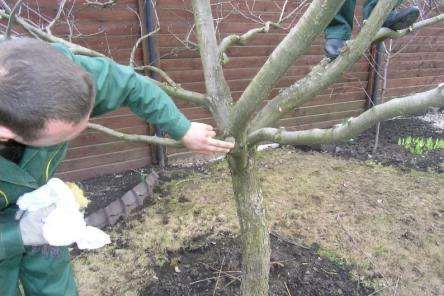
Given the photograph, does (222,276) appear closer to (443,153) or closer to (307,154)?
(307,154)

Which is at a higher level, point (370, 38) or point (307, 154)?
point (370, 38)

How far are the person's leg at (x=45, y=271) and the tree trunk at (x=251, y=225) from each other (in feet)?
2.81

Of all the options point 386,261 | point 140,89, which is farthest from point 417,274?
point 140,89

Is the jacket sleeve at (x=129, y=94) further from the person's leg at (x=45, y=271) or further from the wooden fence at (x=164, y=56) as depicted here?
the wooden fence at (x=164, y=56)

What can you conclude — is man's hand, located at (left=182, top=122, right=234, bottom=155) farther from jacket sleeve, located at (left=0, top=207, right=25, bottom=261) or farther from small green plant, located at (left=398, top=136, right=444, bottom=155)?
small green plant, located at (left=398, top=136, right=444, bottom=155)

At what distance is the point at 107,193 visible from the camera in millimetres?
3951

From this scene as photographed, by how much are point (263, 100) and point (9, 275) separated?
129cm

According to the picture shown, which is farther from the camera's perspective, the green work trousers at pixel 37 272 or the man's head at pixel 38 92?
the green work trousers at pixel 37 272

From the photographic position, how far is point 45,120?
3.77ft

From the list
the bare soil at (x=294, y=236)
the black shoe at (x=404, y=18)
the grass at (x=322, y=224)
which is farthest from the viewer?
the grass at (x=322, y=224)

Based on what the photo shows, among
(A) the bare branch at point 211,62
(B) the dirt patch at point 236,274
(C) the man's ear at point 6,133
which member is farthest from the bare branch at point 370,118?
(B) the dirt patch at point 236,274

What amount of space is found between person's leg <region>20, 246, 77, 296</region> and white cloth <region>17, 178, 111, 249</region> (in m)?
0.25

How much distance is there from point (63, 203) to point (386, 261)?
7.16 feet

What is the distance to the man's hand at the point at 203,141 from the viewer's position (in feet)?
5.11
